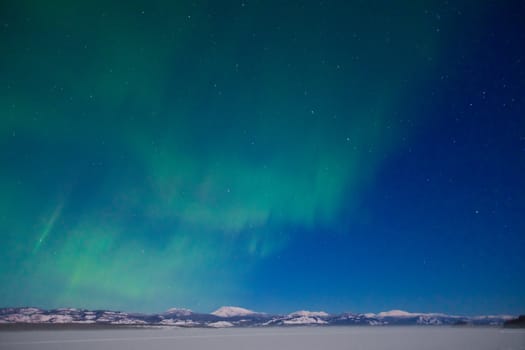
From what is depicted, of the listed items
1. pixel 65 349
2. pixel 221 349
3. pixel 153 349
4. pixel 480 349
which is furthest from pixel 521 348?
pixel 65 349

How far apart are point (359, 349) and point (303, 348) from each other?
8.73 feet

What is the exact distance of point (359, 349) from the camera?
68.5ft

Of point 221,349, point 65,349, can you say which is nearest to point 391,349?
point 221,349

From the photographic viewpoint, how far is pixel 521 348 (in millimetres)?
19594

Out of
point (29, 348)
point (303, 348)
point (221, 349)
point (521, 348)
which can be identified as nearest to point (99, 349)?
point (29, 348)

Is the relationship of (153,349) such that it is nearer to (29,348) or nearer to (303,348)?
(29,348)

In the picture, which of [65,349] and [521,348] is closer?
[521,348]

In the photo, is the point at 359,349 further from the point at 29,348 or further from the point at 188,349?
the point at 29,348

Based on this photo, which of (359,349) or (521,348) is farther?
(359,349)

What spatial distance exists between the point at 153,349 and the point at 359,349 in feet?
32.4

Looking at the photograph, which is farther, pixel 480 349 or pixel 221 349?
pixel 221 349

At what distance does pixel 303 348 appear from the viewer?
21.7 metres

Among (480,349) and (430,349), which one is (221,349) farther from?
(480,349)

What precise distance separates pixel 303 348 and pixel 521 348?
954 centimetres
